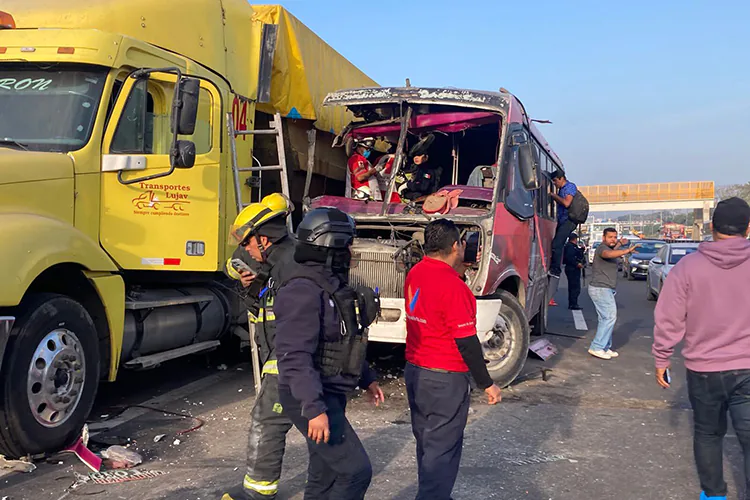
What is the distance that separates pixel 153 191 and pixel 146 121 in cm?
60

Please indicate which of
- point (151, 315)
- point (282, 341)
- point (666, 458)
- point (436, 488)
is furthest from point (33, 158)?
point (666, 458)

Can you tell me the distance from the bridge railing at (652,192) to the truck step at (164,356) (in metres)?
52.2

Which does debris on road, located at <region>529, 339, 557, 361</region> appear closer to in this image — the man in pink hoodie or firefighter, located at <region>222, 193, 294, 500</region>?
the man in pink hoodie

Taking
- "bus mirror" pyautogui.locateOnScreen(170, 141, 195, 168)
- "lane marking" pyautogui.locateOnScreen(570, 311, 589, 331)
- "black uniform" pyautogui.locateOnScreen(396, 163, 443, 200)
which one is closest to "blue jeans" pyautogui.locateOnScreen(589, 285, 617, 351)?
"lane marking" pyautogui.locateOnScreen(570, 311, 589, 331)

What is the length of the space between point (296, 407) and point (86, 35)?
381 centimetres

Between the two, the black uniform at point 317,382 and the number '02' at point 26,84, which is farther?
the number '02' at point 26,84

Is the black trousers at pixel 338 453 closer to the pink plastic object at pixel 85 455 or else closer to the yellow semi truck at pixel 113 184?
the pink plastic object at pixel 85 455

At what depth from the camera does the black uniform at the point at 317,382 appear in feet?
8.82

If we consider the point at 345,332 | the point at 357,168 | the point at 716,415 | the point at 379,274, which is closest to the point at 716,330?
the point at 716,415

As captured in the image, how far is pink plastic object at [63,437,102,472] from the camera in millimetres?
4230

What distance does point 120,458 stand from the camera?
4.31 m

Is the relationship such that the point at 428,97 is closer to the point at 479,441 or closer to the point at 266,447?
the point at 479,441

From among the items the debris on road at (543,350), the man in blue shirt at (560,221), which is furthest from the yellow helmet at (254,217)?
the man in blue shirt at (560,221)

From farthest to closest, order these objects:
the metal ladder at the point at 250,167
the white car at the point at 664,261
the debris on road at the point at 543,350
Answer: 1. the white car at the point at 664,261
2. the debris on road at the point at 543,350
3. the metal ladder at the point at 250,167
